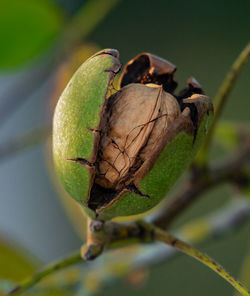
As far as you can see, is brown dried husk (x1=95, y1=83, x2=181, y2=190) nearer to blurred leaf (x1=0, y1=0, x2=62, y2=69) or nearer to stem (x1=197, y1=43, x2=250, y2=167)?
stem (x1=197, y1=43, x2=250, y2=167)

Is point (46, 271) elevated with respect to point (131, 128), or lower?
lower

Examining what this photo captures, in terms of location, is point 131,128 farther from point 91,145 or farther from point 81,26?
point 81,26

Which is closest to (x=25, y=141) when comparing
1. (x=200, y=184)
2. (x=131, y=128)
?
(x=200, y=184)

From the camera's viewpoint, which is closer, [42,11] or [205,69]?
[42,11]

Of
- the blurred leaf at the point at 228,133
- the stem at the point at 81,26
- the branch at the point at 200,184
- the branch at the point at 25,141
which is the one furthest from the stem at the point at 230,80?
the stem at the point at 81,26

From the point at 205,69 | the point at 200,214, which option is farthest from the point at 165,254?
the point at 205,69

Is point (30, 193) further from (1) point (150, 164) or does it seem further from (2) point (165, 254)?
(1) point (150, 164)

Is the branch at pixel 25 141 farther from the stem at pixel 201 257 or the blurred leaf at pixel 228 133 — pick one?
the stem at pixel 201 257
